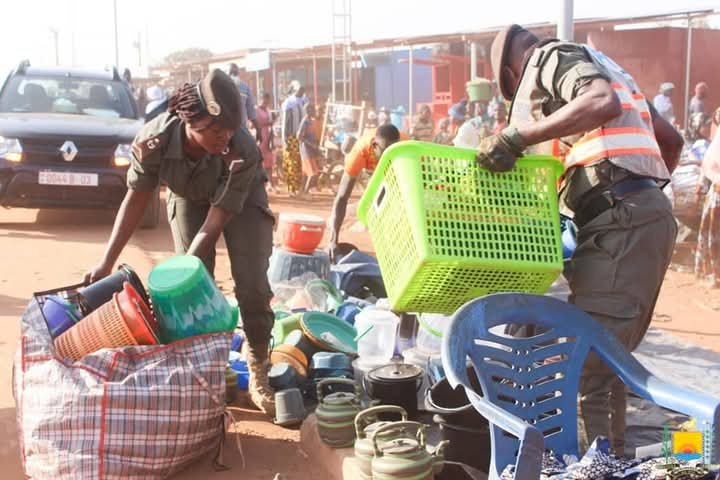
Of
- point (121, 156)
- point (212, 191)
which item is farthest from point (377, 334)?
point (121, 156)

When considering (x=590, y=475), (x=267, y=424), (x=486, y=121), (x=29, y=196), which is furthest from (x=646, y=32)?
(x=590, y=475)

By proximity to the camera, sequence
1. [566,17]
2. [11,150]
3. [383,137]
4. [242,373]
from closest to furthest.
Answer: [242,373]
[566,17]
[383,137]
[11,150]

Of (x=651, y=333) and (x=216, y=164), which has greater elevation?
(x=216, y=164)

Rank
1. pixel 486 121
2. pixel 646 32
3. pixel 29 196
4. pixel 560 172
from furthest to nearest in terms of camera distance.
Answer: pixel 646 32 → pixel 486 121 → pixel 29 196 → pixel 560 172

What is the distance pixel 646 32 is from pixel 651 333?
14.5 m

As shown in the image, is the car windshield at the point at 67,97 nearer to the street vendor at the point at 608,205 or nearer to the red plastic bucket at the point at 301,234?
the red plastic bucket at the point at 301,234

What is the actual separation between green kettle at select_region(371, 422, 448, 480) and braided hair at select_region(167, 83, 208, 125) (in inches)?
64.1

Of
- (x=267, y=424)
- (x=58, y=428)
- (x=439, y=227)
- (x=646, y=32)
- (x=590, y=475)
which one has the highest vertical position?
(x=646, y=32)

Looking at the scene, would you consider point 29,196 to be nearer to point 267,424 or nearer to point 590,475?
point 267,424

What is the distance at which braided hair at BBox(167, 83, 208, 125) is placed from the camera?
152 inches

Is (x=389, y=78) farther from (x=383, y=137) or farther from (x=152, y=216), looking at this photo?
(x=383, y=137)

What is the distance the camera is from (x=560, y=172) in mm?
3135

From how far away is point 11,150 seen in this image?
388 inches

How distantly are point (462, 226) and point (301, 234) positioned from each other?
13.4 ft
